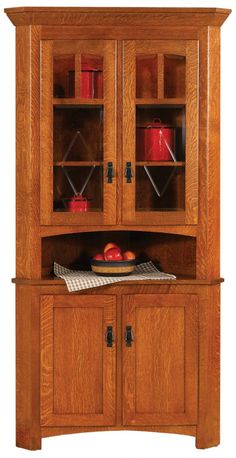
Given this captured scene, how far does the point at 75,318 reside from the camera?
5707 mm

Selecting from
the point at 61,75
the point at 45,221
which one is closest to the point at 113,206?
the point at 45,221

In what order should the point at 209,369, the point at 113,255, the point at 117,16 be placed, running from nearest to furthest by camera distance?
the point at 117,16 < the point at 209,369 < the point at 113,255

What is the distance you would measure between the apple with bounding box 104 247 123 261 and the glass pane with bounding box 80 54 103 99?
838mm

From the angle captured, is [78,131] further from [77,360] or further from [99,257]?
[77,360]

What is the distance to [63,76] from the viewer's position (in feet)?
18.7

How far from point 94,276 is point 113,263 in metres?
0.13

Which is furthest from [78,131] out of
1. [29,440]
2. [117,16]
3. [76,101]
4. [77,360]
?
[29,440]

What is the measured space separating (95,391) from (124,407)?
0.18 metres

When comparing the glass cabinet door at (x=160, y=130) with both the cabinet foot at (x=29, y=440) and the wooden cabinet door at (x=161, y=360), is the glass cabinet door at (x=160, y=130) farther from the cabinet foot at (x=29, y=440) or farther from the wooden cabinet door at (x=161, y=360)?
the cabinet foot at (x=29, y=440)

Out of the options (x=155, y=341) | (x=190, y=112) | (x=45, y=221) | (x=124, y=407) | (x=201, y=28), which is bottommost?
(x=124, y=407)

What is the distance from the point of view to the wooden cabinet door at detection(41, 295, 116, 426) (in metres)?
5.70

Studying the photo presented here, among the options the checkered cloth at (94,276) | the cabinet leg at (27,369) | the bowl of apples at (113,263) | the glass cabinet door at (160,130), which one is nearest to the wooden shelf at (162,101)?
the glass cabinet door at (160,130)

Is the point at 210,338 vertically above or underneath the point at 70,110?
underneath

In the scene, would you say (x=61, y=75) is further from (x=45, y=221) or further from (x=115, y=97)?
(x=45, y=221)
